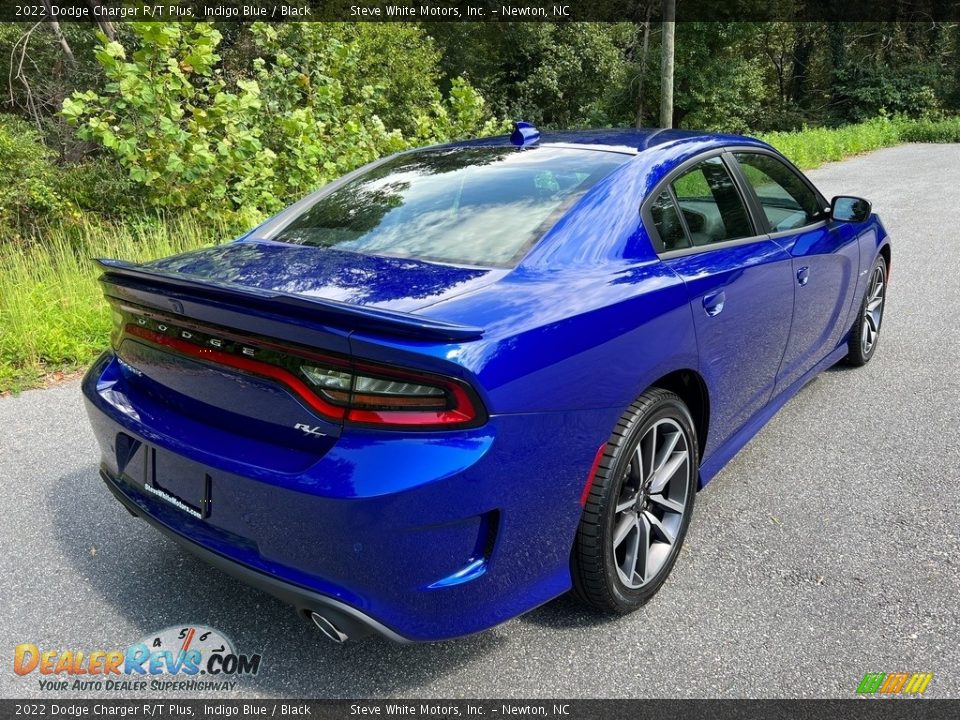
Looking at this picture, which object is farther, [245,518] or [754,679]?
[754,679]

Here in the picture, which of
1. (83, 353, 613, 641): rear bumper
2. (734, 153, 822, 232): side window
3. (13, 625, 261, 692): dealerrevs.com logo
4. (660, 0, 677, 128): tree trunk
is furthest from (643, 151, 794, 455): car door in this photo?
(660, 0, 677, 128): tree trunk

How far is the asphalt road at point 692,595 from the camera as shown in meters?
Answer: 2.17

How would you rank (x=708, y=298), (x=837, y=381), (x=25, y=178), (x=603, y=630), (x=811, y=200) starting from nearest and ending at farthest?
(x=603, y=630), (x=708, y=298), (x=811, y=200), (x=837, y=381), (x=25, y=178)

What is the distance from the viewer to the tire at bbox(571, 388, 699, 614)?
7.11 ft

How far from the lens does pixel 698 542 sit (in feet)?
9.39

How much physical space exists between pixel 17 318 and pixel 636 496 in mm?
4573

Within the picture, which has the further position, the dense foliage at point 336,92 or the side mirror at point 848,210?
the dense foliage at point 336,92

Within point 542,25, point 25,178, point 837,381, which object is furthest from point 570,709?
point 542,25

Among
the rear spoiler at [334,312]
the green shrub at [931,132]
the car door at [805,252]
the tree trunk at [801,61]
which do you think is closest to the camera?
the rear spoiler at [334,312]

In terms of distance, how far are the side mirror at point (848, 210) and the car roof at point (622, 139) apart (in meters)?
0.73

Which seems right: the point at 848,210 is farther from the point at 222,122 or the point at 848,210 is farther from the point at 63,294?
the point at 222,122

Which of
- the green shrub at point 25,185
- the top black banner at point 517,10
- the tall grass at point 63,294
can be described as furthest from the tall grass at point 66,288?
the top black banner at point 517,10

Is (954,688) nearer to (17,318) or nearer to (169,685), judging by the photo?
(169,685)

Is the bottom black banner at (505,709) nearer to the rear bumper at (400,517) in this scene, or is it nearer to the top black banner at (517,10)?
the rear bumper at (400,517)
